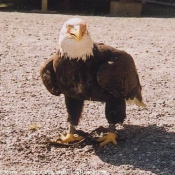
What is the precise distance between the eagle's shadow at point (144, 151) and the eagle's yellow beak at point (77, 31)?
1047 mm

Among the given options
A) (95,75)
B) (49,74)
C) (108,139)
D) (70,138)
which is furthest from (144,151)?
(49,74)

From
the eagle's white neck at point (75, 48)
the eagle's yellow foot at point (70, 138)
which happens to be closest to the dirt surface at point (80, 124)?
the eagle's yellow foot at point (70, 138)

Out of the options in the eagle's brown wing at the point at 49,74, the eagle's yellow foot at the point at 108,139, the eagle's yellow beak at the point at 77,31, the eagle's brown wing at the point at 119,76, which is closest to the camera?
the eagle's yellow beak at the point at 77,31

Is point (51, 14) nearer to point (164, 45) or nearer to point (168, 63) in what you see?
point (164, 45)

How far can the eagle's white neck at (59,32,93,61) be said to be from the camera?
165 inches

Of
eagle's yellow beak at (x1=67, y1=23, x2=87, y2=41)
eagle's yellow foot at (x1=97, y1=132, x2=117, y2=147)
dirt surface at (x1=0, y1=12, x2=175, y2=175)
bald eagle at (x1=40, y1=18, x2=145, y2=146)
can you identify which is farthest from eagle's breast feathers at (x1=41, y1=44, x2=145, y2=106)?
dirt surface at (x1=0, y1=12, x2=175, y2=175)

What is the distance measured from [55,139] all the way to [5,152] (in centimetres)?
53

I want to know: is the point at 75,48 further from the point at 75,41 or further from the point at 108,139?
the point at 108,139

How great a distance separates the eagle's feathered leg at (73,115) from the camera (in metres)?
4.69

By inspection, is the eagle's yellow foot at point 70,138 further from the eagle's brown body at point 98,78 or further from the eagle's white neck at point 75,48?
the eagle's white neck at point 75,48

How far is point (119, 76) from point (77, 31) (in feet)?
1.76

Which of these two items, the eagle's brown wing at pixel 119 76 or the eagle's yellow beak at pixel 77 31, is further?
the eagle's brown wing at pixel 119 76

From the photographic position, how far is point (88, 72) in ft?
14.0

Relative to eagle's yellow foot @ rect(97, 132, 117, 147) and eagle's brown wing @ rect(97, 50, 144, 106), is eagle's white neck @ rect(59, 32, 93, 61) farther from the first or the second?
eagle's yellow foot @ rect(97, 132, 117, 147)
